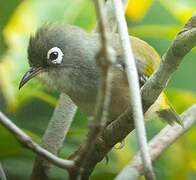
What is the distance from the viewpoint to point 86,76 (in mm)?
2416

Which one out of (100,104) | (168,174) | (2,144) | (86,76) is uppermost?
(100,104)

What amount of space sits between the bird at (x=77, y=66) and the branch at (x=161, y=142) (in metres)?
0.19

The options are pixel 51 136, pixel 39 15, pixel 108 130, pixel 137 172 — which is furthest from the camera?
pixel 39 15

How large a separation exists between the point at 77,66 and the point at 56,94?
792 mm

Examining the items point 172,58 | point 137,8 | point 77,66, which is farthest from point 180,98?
point 172,58

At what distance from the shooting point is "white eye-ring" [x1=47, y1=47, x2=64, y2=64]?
2.43 m

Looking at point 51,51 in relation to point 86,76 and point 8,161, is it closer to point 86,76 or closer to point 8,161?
point 86,76

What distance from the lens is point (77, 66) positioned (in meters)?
2.45

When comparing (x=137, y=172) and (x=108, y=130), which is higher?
(x=108, y=130)

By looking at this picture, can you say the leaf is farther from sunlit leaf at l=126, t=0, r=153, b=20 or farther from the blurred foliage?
sunlit leaf at l=126, t=0, r=153, b=20

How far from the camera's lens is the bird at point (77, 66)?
93.7 inches

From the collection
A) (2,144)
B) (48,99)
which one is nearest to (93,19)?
(48,99)

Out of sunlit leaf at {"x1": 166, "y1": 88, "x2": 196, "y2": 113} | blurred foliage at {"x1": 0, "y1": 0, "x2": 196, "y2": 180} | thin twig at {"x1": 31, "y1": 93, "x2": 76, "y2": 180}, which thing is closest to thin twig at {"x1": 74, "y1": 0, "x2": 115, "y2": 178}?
thin twig at {"x1": 31, "y1": 93, "x2": 76, "y2": 180}

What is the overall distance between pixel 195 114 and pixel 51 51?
0.97m
